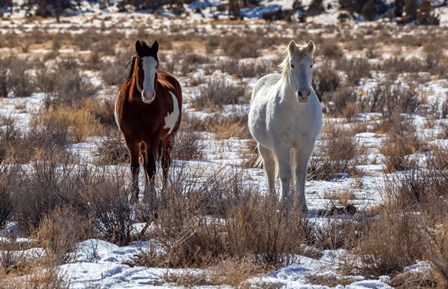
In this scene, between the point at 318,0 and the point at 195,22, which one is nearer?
the point at 195,22

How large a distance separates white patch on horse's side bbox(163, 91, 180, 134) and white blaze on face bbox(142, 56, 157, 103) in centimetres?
89

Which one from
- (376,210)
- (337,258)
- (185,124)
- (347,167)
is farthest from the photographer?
(185,124)

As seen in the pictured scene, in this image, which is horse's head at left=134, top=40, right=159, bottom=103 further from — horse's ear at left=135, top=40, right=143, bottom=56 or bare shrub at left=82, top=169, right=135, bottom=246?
bare shrub at left=82, top=169, right=135, bottom=246

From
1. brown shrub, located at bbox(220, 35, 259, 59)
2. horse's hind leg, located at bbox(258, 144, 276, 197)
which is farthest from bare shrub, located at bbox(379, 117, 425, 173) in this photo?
brown shrub, located at bbox(220, 35, 259, 59)

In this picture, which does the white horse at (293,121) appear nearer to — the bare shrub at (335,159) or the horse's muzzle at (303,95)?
the horse's muzzle at (303,95)

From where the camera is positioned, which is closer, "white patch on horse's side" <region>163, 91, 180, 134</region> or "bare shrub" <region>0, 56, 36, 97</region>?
"white patch on horse's side" <region>163, 91, 180, 134</region>

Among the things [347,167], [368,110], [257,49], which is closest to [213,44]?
[257,49]

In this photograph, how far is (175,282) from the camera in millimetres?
4543

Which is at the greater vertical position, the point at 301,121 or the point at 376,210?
the point at 301,121

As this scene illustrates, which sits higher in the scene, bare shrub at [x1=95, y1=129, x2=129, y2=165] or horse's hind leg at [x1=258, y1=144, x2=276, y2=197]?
horse's hind leg at [x1=258, y1=144, x2=276, y2=197]

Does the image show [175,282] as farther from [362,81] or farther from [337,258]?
[362,81]

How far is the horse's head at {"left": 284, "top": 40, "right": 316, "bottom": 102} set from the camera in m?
6.61

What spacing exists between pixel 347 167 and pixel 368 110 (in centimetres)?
553

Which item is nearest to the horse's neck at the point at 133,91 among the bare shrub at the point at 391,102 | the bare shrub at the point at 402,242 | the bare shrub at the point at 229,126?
the bare shrub at the point at 402,242
